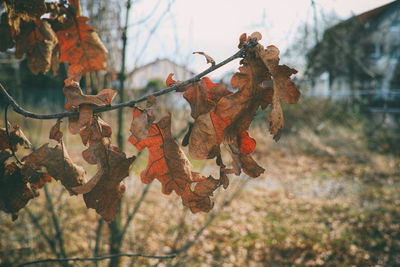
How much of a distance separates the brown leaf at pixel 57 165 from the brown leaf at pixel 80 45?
0.55m

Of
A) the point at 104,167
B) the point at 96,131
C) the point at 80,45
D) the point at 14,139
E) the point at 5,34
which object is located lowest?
the point at 104,167

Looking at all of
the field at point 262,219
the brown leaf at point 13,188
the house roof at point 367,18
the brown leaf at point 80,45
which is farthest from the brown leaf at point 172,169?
the house roof at point 367,18

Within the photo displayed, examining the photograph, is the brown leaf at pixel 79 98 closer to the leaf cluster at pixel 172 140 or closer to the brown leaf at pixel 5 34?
the leaf cluster at pixel 172 140

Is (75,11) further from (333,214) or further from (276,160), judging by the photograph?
(276,160)

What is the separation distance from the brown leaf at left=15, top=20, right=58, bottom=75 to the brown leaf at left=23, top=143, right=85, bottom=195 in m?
0.53

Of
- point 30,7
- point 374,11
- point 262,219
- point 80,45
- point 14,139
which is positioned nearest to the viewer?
point 14,139

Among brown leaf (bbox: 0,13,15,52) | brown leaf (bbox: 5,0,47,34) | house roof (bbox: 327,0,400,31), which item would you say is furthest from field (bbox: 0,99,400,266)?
brown leaf (bbox: 5,0,47,34)

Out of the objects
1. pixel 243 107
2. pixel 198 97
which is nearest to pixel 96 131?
pixel 198 97

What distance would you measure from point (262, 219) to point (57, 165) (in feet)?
17.0

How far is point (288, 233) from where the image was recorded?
15.6 ft

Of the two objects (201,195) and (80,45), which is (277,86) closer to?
(201,195)

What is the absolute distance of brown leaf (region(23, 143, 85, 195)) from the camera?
812 mm

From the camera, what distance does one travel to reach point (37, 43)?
1152 millimetres

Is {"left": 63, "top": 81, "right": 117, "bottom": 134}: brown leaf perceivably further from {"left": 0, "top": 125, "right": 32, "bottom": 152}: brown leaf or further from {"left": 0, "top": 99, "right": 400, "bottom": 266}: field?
{"left": 0, "top": 99, "right": 400, "bottom": 266}: field
